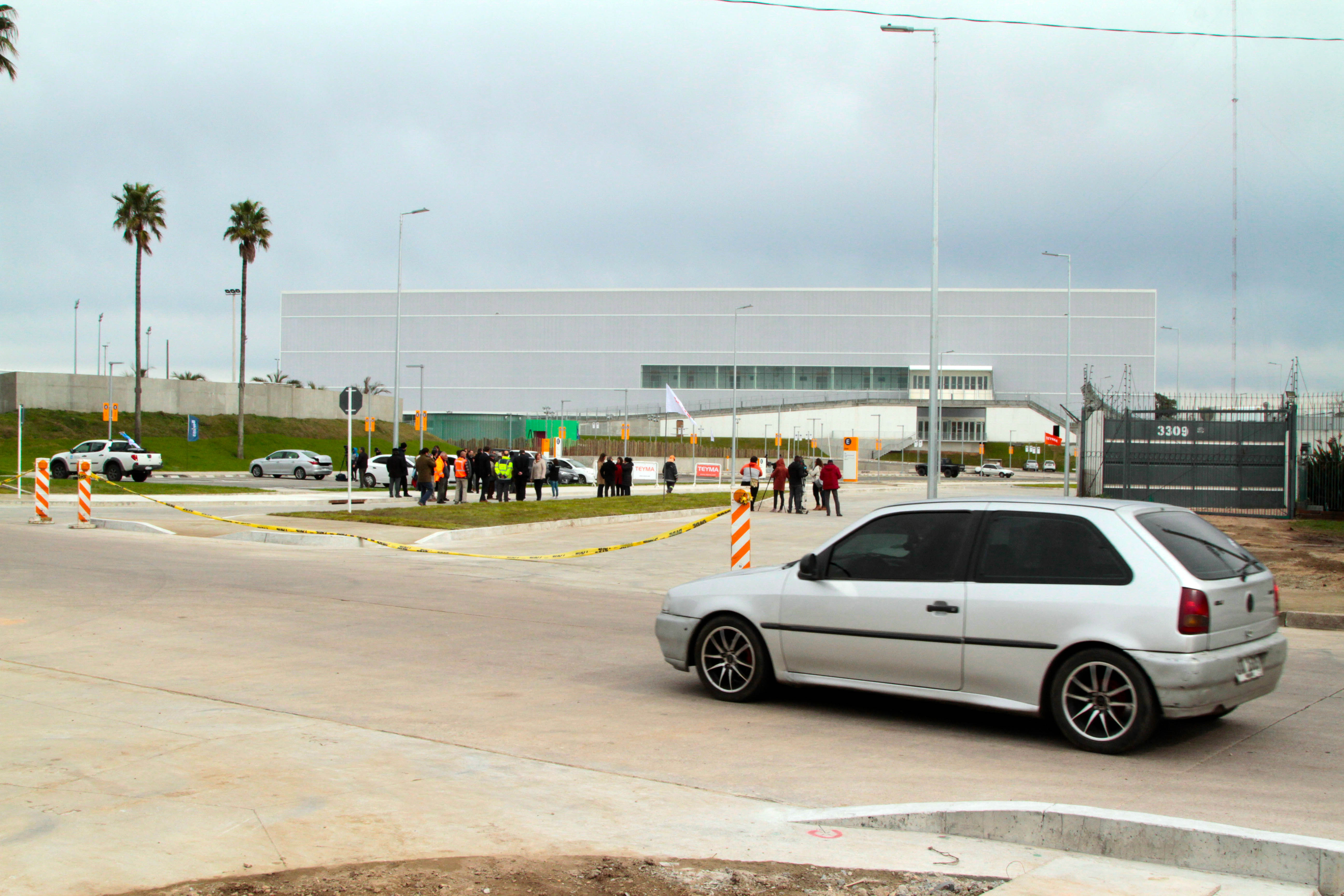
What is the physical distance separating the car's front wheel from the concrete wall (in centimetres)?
5581

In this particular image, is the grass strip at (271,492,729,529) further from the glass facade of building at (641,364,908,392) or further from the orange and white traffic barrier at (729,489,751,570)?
the glass facade of building at (641,364,908,392)

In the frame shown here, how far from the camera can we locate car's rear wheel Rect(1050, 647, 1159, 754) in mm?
6387

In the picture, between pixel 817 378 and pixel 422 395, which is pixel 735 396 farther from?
pixel 817 378

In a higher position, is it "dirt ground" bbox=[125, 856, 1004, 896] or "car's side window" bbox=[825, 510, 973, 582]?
"car's side window" bbox=[825, 510, 973, 582]

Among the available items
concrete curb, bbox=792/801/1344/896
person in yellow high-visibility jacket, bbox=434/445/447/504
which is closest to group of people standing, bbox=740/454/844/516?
person in yellow high-visibility jacket, bbox=434/445/447/504

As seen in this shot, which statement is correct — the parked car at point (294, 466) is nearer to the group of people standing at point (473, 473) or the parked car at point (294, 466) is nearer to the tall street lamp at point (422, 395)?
the tall street lamp at point (422, 395)

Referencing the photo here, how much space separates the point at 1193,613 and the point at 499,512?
2151 centimetres

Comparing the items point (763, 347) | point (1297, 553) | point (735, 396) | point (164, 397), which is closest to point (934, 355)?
point (1297, 553)

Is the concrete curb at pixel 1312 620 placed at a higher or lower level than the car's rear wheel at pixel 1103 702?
lower

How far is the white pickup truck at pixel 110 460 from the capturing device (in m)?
41.7

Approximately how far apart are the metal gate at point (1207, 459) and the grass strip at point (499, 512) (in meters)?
11.9

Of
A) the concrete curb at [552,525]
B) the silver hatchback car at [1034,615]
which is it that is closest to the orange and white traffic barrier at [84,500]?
the concrete curb at [552,525]

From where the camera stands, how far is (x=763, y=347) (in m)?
102

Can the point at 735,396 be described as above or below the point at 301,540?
above
